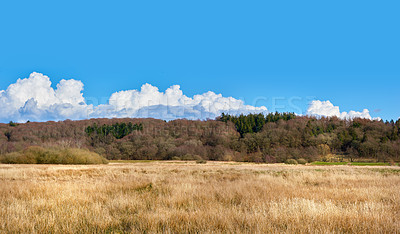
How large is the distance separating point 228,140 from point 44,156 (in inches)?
3100

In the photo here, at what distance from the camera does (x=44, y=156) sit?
47.8 m

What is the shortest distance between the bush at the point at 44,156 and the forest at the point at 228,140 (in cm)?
4492

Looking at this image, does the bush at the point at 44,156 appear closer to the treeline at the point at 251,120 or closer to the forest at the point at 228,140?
the forest at the point at 228,140

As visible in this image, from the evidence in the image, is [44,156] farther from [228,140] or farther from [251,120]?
[251,120]

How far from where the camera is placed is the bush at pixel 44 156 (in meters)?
47.2

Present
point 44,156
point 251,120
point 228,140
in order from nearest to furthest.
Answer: point 44,156, point 228,140, point 251,120

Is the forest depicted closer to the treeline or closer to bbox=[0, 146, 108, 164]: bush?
the treeline

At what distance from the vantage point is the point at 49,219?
6082 mm

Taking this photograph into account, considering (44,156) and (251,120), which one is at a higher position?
(251,120)

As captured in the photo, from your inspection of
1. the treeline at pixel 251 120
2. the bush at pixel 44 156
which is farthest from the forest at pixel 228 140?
the bush at pixel 44 156

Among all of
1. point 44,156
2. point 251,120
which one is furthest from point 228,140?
point 44,156

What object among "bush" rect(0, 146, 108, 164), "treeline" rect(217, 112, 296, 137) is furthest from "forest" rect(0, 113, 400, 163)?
"bush" rect(0, 146, 108, 164)

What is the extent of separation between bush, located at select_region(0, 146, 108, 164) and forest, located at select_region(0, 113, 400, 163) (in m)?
44.9

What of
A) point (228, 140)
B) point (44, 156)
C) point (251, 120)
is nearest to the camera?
point (44, 156)
